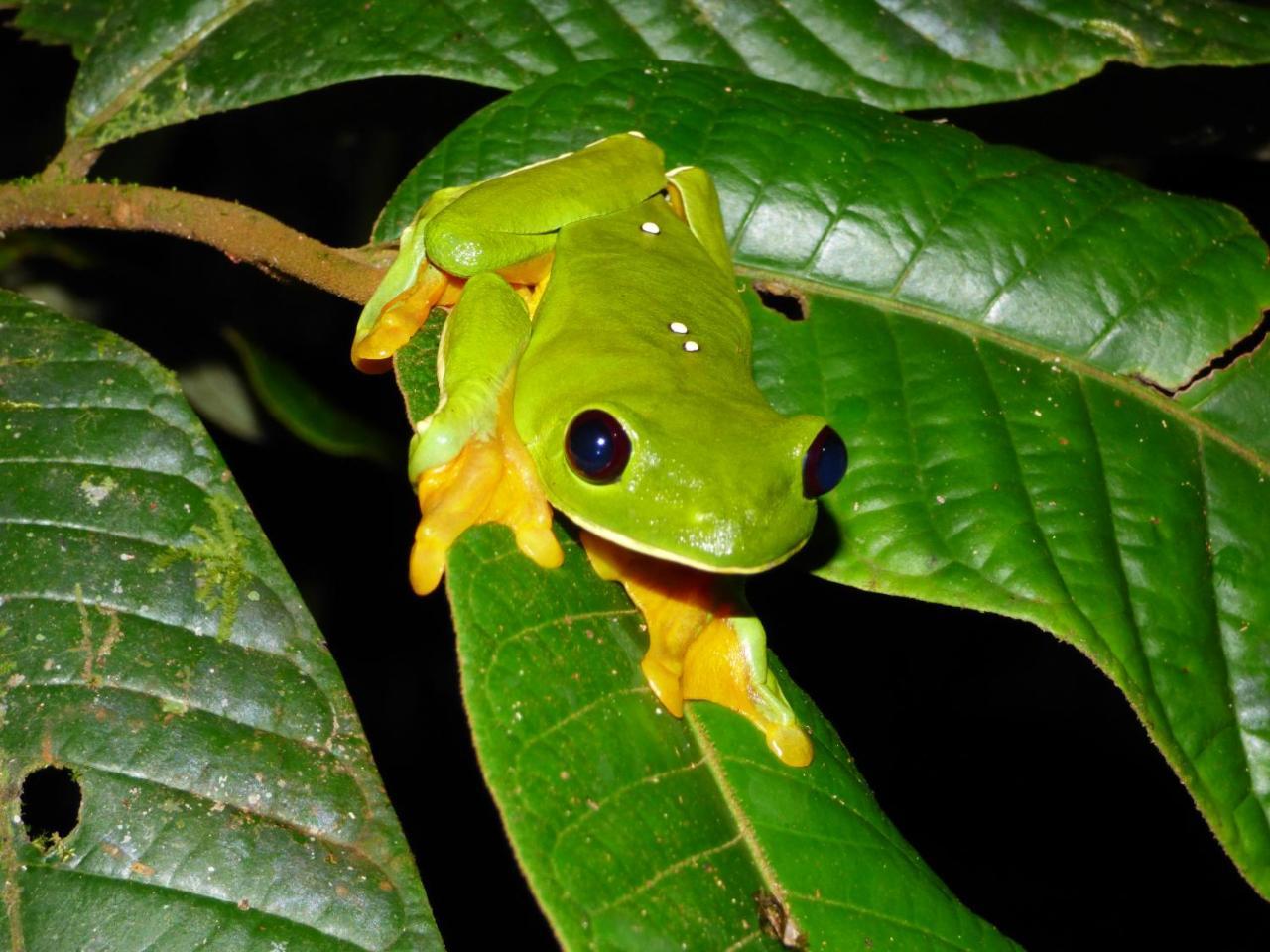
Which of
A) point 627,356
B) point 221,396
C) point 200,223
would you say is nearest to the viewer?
point 627,356

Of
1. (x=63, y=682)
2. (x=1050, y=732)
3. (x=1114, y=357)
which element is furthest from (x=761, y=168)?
(x=1050, y=732)

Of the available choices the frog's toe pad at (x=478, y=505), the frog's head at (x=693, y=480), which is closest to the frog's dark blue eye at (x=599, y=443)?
Answer: the frog's head at (x=693, y=480)

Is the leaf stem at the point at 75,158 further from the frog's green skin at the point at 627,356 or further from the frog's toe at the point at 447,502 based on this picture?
the frog's toe at the point at 447,502

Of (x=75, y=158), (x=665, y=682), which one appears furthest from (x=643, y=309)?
(x=75, y=158)

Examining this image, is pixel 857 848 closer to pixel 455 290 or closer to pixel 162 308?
pixel 455 290

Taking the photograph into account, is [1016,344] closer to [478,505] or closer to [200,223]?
[478,505]

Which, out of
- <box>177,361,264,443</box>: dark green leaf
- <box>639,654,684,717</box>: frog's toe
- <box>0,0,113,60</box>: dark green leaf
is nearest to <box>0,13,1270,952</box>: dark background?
<box>177,361,264,443</box>: dark green leaf

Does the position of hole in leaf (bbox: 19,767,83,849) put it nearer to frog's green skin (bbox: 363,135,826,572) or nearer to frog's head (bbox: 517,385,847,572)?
frog's green skin (bbox: 363,135,826,572)
